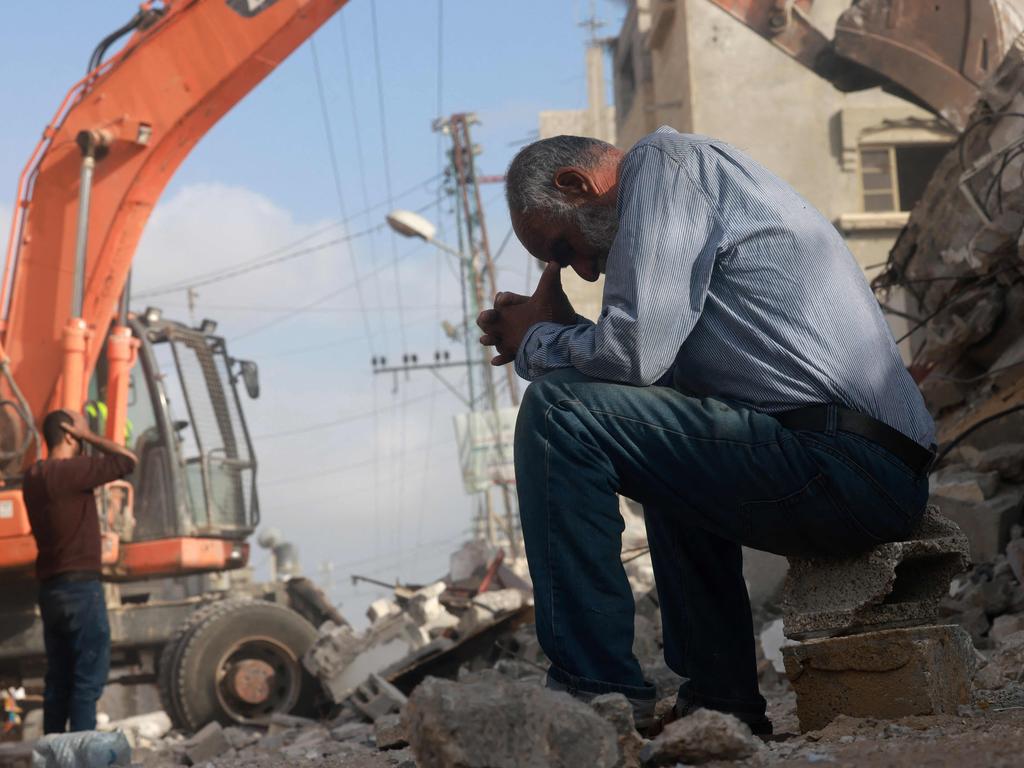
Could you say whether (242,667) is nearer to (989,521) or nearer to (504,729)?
(989,521)

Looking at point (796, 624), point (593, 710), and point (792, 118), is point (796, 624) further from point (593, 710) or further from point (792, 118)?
point (792, 118)

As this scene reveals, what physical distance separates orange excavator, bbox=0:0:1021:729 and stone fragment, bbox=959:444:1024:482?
15.4 feet

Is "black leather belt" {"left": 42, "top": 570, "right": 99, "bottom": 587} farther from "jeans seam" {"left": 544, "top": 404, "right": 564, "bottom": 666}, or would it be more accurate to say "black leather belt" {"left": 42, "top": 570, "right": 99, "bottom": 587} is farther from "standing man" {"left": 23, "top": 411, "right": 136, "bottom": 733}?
"jeans seam" {"left": 544, "top": 404, "right": 564, "bottom": 666}

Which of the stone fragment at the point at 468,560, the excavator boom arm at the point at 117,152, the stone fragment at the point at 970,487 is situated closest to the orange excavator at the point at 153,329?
the excavator boom arm at the point at 117,152

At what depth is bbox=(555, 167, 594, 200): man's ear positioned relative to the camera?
2.70 m

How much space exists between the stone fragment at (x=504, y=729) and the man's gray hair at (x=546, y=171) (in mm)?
1073

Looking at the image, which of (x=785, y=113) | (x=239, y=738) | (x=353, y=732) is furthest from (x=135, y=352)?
(x=785, y=113)

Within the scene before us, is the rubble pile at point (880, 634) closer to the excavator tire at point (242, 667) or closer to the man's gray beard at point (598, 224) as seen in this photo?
the man's gray beard at point (598, 224)

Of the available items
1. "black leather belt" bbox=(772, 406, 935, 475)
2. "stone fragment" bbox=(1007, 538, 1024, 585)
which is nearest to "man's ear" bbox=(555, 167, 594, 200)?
"black leather belt" bbox=(772, 406, 935, 475)

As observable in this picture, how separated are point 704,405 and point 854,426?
30cm

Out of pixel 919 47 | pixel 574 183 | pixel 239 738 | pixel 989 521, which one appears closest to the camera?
pixel 574 183

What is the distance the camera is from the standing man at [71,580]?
5.89 meters

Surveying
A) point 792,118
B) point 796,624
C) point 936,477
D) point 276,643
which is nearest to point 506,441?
point 792,118

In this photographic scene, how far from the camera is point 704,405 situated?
2510 mm
